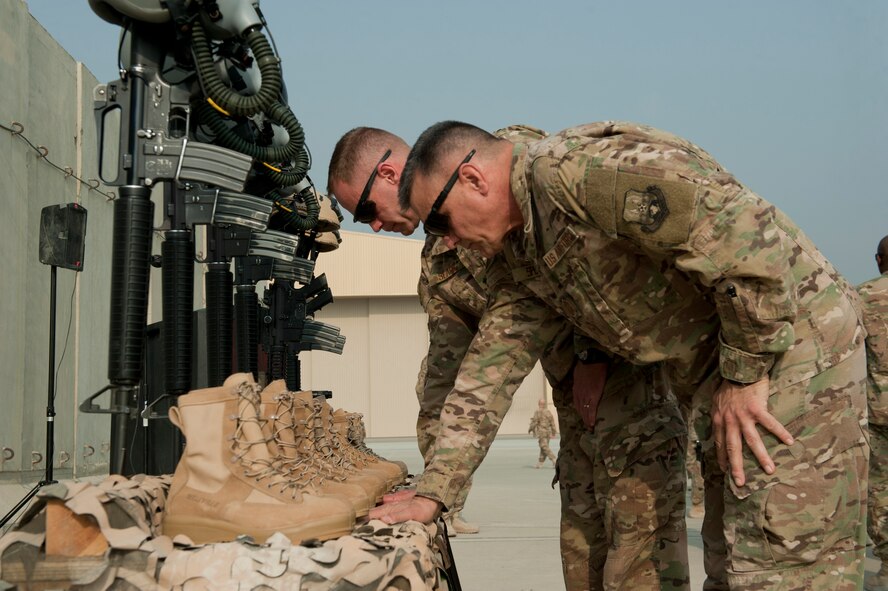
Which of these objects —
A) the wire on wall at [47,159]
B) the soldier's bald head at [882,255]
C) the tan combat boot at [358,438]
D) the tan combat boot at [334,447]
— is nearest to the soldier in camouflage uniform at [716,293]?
the tan combat boot at [334,447]

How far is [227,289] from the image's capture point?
5.94 meters

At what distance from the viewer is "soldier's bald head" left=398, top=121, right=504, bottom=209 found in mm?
2617

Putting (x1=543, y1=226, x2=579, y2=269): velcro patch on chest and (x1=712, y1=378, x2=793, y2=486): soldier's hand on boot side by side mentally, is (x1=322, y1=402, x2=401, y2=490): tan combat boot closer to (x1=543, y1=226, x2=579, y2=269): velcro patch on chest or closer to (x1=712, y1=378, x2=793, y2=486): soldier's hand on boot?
(x1=543, y1=226, x2=579, y2=269): velcro patch on chest

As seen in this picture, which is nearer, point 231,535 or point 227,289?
point 231,535

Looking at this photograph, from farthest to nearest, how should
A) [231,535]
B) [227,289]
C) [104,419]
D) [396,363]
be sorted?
[396,363] → [104,419] → [227,289] → [231,535]

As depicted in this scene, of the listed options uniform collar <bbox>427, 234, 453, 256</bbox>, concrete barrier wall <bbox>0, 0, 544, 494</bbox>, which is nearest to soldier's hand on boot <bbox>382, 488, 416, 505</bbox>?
uniform collar <bbox>427, 234, 453, 256</bbox>

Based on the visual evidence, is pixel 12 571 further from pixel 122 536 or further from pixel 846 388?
pixel 846 388

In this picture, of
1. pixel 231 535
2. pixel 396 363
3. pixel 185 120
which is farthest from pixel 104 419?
pixel 396 363

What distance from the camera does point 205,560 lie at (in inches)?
75.2

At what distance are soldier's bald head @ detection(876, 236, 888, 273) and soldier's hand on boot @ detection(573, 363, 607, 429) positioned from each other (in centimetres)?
332

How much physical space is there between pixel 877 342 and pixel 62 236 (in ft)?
16.6

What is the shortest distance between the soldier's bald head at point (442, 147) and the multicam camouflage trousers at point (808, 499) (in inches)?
40.6

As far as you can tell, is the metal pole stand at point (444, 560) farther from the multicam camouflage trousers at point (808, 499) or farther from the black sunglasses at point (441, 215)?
the black sunglasses at point (441, 215)

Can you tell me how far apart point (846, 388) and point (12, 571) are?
6.51 ft
